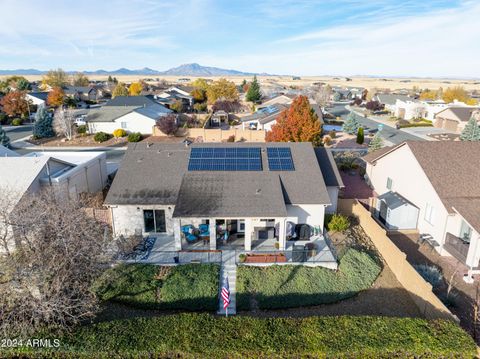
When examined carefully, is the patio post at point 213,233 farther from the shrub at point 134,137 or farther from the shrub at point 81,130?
the shrub at point 81,130

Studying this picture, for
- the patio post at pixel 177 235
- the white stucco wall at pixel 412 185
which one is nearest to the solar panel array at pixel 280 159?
the patio post at pixel 177 235

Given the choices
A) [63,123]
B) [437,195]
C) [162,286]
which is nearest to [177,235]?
[162,286]

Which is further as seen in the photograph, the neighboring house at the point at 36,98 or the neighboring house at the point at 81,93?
the neighboring house at the point at 81,93

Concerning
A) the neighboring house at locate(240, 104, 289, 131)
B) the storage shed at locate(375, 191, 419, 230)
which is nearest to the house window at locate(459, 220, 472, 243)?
the storage shed at locate(375, 191, 419, 230)

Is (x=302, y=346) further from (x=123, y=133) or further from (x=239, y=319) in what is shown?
(x=123, y=133)

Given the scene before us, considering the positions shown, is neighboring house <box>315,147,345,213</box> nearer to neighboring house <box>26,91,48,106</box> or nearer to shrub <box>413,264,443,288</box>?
shrub <box>413,264,443,288</box>
